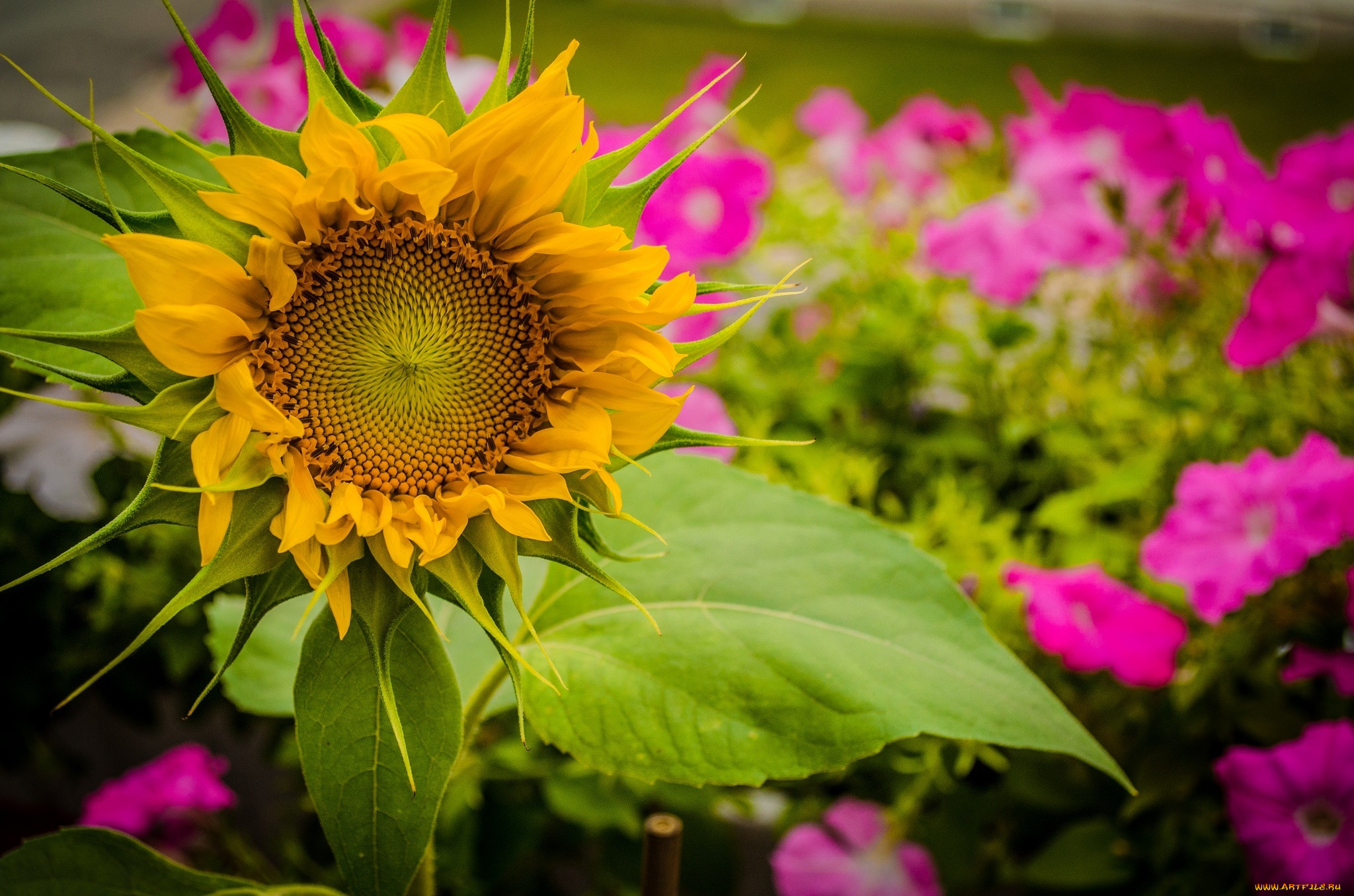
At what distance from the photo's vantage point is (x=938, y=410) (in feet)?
3.14

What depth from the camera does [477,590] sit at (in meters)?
0.35

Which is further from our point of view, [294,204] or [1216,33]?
[1216,33]

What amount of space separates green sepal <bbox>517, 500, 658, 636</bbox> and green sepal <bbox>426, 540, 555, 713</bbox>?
0.02m

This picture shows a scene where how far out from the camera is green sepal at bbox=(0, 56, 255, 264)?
314 mm

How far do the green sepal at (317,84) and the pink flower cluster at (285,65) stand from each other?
0.49 meters

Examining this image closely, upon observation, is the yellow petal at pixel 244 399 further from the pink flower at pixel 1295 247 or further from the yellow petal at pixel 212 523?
the pink flower at pixel 1295 247

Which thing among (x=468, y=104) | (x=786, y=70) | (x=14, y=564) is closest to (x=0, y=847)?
(x=14, y=564)

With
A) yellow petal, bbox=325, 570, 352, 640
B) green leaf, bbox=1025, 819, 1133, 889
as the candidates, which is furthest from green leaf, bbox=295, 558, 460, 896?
green leaf, bbox=1025, 819, 1133, 889

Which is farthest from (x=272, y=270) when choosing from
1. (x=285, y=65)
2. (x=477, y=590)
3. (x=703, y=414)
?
(x=285, y=65)

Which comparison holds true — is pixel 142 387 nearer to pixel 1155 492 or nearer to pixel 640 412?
pixel 640 412

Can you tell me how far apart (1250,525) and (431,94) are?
22.8 inches

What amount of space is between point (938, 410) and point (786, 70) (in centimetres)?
297

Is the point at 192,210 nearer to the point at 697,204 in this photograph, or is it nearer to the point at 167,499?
the point at 167,499

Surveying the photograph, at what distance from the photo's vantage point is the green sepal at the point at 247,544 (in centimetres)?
33
